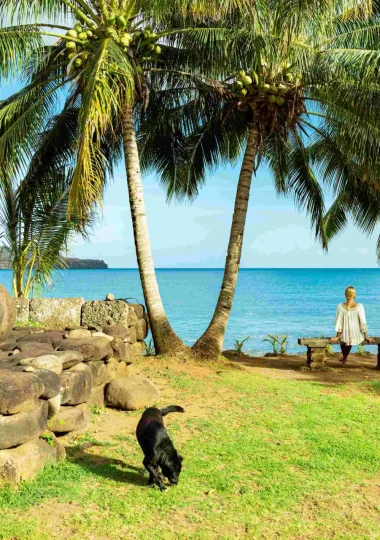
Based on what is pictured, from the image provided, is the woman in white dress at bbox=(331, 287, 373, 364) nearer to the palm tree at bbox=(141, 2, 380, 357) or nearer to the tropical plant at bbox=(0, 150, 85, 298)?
the palm tree at bbox=(141, 2, 380, 357)

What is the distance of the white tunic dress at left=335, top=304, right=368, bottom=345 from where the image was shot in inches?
418

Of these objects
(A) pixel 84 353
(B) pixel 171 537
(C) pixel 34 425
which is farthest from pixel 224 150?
(B) pixel 171 537

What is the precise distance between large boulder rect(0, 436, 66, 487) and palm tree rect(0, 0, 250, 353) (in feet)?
13.2

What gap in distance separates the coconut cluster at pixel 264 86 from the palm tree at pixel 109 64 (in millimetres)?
757

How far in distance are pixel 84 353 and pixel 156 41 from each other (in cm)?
659

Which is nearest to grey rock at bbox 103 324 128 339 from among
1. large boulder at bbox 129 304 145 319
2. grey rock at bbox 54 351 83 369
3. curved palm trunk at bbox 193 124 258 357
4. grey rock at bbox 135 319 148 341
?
large boulder at bbox 129 304 145 319

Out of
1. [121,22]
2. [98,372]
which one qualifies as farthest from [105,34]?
[98,372]

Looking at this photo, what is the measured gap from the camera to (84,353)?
6.79m

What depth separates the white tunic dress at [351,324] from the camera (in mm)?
10617

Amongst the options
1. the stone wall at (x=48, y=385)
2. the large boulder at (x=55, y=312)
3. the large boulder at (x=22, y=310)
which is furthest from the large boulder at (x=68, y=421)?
the large boulder at (x=22, y=310)

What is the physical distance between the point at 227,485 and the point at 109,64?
242 inches

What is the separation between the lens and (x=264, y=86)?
10.8m

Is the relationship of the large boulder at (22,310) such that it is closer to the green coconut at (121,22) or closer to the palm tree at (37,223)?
the palm tree at (37,223)

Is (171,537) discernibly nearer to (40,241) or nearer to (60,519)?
(60,519)
